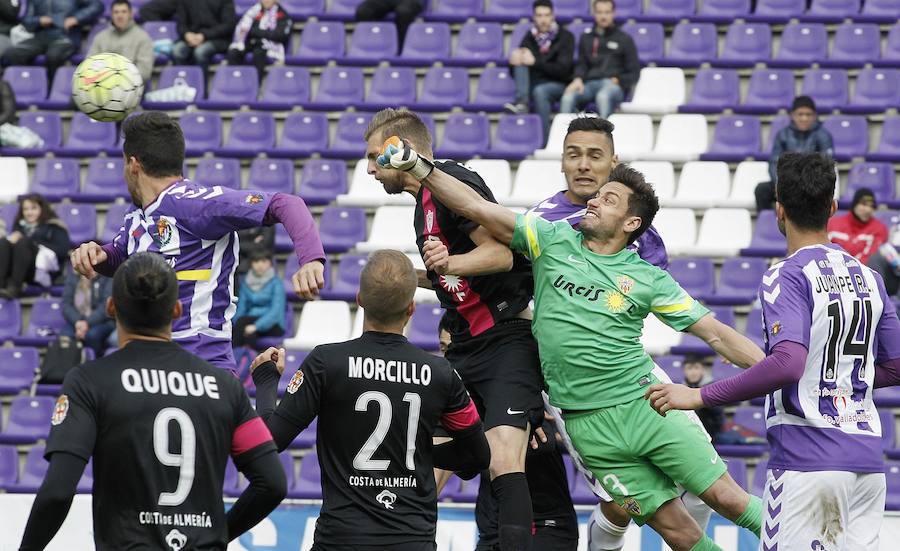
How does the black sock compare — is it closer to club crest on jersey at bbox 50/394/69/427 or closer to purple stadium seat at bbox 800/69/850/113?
club crest on jersey at bbox 50/394/69/427

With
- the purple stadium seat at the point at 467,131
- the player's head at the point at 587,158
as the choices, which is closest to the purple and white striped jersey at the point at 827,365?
the player's head at the point at 587,158

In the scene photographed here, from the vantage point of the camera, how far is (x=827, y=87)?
1594 centimetres

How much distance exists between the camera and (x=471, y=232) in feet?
22.8

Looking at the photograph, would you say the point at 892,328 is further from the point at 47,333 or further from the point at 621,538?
the point at 47,333

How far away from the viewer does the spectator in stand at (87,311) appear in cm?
1401

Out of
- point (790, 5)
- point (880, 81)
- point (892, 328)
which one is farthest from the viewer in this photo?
point (790, 5)

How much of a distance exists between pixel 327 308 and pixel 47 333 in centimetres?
297

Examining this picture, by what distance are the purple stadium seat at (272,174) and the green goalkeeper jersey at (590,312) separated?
8.92 meters

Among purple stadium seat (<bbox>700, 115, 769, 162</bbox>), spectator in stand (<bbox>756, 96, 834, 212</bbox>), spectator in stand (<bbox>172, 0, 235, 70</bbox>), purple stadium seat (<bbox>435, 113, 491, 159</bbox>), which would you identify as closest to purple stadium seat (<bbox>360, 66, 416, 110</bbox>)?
purple stadium seat (<bbox>435, 113, 491, 159</bbox>)

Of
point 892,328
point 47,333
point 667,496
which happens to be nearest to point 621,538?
point 667,496

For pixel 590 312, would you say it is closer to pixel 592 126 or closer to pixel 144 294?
pixel 592 126

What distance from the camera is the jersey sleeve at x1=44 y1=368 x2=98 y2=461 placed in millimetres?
4801

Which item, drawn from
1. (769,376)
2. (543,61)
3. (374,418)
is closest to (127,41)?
(543,61)

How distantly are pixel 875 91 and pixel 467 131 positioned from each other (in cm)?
462
